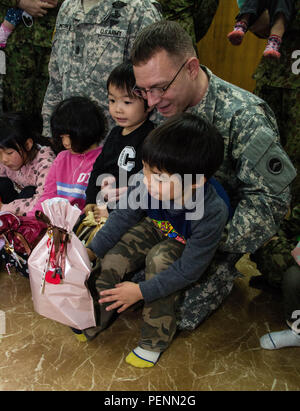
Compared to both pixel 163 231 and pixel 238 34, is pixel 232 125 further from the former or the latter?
pixel 238 34

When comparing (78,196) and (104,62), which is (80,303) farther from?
(104,62)

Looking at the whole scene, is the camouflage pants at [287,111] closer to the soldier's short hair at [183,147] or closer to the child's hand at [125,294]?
the soldier's short hair at [183,147]

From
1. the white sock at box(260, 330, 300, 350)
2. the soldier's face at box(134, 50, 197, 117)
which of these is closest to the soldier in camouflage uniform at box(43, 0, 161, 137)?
the soldier's face at box(134, 50, 197, 117)

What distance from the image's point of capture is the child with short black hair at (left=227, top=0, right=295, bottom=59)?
1595 millimetres

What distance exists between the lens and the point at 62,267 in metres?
1.14

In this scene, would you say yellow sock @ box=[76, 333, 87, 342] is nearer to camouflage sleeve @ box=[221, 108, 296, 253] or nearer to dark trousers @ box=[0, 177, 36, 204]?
camouflage sleeve @ box=[221, 108, 296, 253]

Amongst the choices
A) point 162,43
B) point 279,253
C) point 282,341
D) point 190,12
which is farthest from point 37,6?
point 282,341

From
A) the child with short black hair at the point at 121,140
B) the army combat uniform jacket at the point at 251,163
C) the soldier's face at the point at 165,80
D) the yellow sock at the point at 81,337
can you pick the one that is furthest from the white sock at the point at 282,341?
the soldier's face at the point at 165,80

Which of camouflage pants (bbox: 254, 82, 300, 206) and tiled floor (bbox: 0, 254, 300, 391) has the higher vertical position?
camouflage pants (bbox: 254, 82, 300, 206)

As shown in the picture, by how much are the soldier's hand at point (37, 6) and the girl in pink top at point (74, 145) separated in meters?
0.84

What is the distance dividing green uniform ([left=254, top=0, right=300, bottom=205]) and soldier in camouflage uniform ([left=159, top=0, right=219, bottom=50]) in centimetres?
41

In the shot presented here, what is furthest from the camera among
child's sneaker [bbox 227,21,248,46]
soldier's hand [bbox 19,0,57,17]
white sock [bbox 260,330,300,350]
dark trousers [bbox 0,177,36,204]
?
soldier's hand [bbox 19,0,57,17]

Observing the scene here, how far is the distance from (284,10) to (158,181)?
112cm

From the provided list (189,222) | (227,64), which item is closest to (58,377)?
(189,222)
